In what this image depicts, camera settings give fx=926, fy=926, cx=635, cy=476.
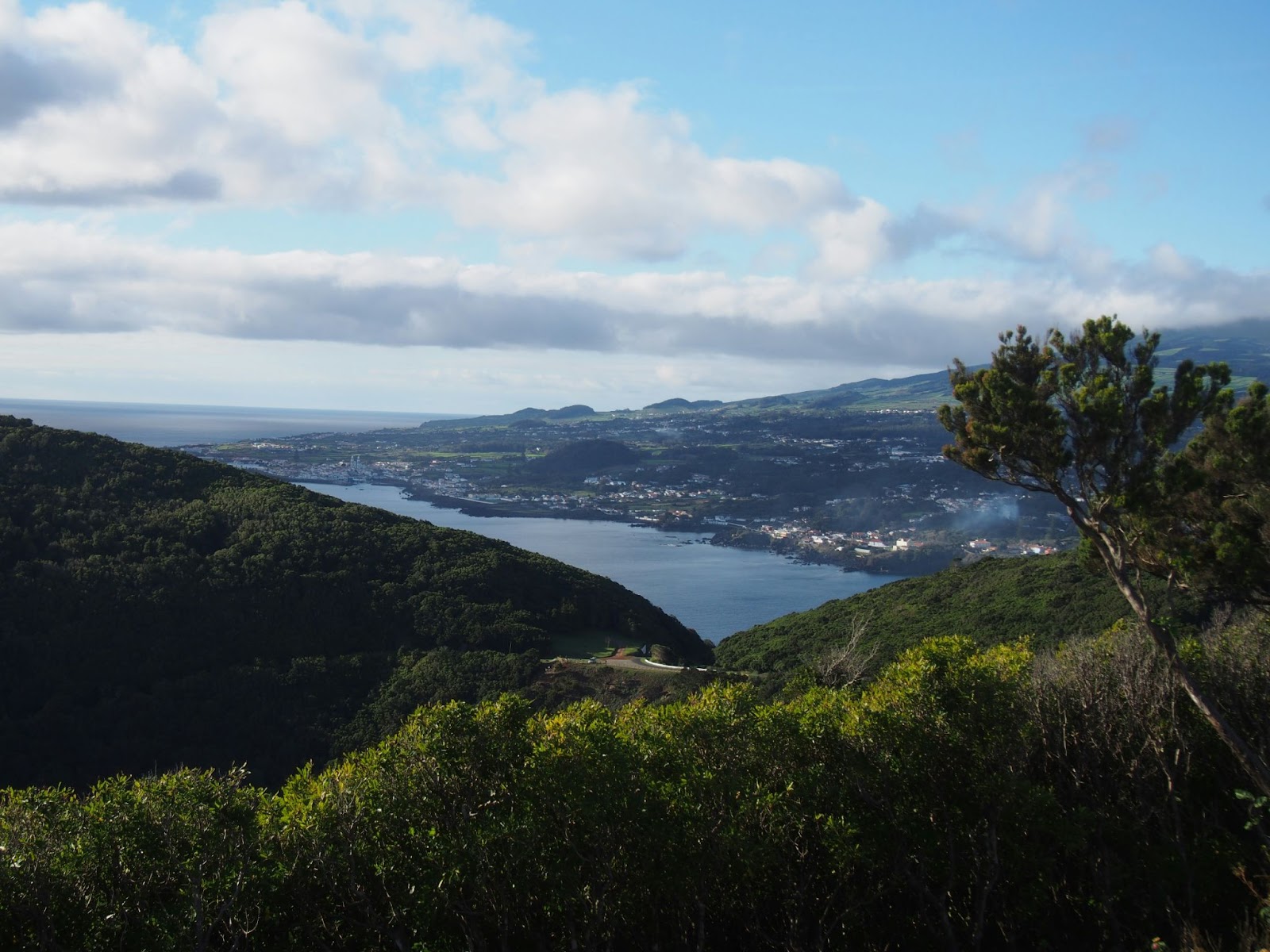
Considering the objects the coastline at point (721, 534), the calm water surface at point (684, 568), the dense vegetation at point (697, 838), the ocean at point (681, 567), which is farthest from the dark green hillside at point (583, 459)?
the dense vegetation at point (697, 838)

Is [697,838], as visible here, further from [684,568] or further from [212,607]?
[684,568]

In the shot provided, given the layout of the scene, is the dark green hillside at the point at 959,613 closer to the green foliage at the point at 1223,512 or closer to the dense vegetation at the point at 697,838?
the green foliage at the point at 1223,512

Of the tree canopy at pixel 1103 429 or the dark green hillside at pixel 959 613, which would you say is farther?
the dark green hillside at pixel 959 613

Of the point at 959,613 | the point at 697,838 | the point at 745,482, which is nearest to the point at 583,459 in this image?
the point at 745,482

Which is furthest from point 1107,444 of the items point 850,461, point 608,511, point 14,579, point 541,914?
point 850,461

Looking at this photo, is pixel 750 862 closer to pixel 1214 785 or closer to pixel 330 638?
pixel 1214 785
